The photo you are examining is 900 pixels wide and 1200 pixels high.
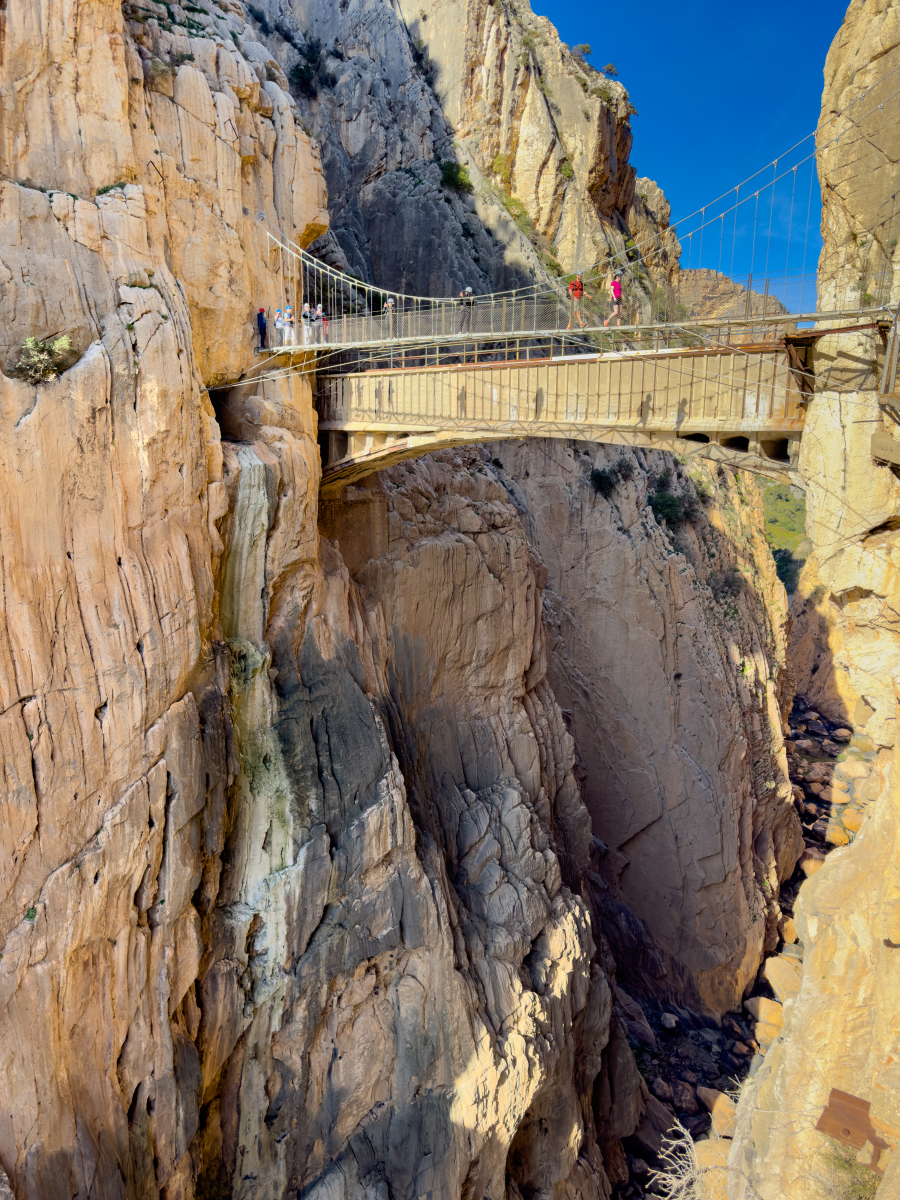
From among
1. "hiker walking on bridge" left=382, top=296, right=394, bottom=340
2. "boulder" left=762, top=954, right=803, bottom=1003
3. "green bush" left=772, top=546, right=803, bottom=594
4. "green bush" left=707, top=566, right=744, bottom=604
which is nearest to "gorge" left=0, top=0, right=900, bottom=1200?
A: "boulder" left=762, top=954, right=803, bottom=1003

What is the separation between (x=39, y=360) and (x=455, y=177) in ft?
56.9

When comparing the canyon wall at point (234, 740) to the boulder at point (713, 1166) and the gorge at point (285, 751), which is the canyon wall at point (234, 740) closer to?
the gorge at point (285, 751)

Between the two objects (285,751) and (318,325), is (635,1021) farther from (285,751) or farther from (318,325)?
(318,325)

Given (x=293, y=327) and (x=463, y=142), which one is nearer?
(x=293, y=327)

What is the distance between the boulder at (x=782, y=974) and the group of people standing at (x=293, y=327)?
60.8ft

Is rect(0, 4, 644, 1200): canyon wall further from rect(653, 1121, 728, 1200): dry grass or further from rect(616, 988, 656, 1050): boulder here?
rect(616, 988, 656, 1050): boulder

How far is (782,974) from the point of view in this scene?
1914 cm

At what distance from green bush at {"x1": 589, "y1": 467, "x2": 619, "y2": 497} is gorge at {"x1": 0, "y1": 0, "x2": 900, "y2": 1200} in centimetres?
389


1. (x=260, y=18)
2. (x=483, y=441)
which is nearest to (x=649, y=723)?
(x=483, y=441)

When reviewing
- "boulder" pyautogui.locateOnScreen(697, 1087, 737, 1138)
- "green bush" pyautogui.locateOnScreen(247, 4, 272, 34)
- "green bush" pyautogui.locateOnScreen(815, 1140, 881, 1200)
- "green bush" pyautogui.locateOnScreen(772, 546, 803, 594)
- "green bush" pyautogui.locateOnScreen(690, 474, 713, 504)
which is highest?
"green bush" pyautogui.locateOnScreen(247, 4, 272, 34)

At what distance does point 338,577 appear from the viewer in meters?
12.4

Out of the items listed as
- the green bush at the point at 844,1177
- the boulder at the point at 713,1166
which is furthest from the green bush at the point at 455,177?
the boulder at the point at 713,1166

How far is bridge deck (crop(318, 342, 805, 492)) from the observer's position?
30.3 feet

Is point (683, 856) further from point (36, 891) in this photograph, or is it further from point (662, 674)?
point (36, 891)
